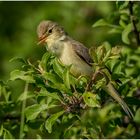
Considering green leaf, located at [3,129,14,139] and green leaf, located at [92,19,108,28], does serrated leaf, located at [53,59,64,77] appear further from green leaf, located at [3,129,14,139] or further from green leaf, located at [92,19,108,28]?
green leaf, located at [92,19,108,28]

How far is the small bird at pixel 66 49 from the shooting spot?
22.9 feet

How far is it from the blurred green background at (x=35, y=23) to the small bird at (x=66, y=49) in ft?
10.8

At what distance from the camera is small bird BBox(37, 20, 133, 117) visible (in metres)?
6.98

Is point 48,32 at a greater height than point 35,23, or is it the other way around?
point 35,23

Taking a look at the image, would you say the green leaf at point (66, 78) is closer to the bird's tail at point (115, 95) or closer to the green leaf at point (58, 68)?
the green leaf at point (58, 68)

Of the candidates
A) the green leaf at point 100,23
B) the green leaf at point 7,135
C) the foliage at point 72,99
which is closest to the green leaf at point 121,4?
the foliage at point 72,99

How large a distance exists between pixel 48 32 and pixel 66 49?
383 millimetres

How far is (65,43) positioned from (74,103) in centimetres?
170

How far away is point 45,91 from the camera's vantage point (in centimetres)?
580

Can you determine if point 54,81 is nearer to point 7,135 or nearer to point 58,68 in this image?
point 58,68

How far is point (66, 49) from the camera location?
7.22 meters

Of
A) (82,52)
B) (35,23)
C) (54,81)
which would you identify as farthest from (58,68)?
(35,23)

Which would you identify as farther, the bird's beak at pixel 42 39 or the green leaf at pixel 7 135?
the bird's beak at pixel 42 39

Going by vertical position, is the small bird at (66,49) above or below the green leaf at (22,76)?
above
